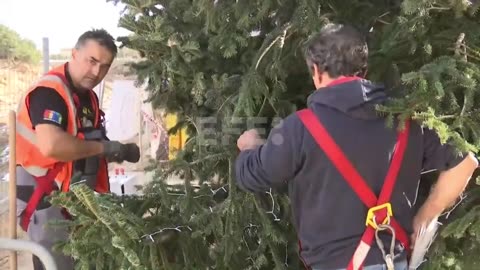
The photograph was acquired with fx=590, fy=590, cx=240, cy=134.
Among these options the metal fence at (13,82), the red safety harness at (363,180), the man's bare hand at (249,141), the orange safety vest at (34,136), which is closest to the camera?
the red safety harness at (363,180)

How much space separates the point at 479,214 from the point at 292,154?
2.75ft

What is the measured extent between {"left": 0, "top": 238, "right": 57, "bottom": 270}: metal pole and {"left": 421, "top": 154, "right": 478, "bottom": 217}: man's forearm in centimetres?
147

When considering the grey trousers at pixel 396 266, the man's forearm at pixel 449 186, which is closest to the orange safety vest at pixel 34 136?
the grey trousers at pixel 396 266

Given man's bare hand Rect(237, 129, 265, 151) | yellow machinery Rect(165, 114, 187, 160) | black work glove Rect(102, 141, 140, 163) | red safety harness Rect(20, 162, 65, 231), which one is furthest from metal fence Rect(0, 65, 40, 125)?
man's bare hand Rect(237, 129, 265, 151)

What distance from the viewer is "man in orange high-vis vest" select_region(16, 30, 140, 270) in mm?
3092

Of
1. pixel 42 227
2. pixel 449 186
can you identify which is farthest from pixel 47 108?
pixel 449 186

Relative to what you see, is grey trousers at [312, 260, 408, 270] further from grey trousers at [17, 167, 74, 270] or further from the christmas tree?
grey trousers at [17, 167, 74, 270]

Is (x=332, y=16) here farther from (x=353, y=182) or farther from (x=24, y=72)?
(x=24, y=72)

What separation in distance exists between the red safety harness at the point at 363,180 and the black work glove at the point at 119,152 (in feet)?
5.67

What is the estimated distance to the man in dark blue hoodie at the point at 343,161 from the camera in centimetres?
193

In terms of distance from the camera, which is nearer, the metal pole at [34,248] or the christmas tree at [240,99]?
the christmas tree at [240,99]

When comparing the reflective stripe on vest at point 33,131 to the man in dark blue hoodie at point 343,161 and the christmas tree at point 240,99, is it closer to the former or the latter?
the christmas tree at point 240,99

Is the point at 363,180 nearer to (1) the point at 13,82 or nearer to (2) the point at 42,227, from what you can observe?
(2) the point at 42,227

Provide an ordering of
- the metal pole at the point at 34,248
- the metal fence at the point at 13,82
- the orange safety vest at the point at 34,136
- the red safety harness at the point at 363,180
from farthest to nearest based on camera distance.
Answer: the metal fence at the point at 13,82 < the orange safety vest at the point at 34,136 < the metal pole at the point at 34,248 < the red safety harness at the point at 363,180
